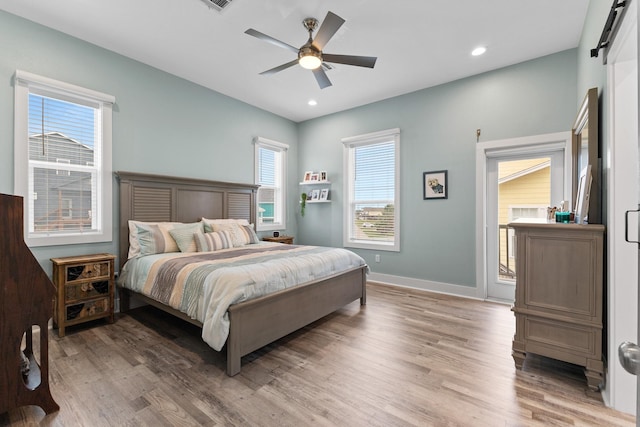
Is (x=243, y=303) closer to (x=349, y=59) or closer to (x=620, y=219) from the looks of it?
(x=349, y=59)

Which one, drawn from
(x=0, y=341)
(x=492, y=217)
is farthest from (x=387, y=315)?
(x=0, y=341)

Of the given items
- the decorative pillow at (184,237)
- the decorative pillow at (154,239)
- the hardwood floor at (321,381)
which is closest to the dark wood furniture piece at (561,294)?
the hardwood floor at (321,381)

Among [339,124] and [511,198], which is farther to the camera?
[339,124]

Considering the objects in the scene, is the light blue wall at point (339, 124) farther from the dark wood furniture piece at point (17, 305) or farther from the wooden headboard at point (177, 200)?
the dark wood furniture piece at point (17, 305)

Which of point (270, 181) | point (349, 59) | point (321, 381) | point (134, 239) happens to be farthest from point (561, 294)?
point (270, 181)

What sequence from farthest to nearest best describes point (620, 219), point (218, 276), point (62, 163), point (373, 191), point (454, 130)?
point (373, 191) → point (454, 130) → point (62, 163) → point (218, 276) → point (620, 219)

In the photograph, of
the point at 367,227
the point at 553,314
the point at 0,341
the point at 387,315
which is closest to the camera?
the point at 0,341

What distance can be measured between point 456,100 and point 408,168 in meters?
1.13

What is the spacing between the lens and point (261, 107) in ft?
16.6

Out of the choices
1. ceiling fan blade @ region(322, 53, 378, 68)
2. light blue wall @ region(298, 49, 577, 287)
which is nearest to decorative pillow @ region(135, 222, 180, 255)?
ceiling fan blade @ region(322, 53, 378, 68)

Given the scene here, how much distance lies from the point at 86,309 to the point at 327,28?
11.3 feet

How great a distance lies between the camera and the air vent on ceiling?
2.51m

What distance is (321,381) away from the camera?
2029 millimetres

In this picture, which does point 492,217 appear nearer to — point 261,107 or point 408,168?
point 408,168
